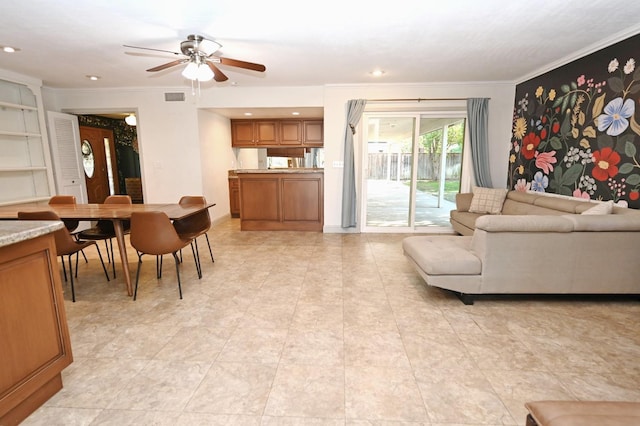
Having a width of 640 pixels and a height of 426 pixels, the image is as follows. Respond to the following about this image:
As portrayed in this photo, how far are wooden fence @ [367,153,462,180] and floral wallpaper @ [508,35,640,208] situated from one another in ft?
3.36

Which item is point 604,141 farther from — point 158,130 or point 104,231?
point 158,130

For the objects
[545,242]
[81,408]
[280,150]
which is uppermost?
[280,150]

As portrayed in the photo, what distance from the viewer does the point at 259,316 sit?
245cm

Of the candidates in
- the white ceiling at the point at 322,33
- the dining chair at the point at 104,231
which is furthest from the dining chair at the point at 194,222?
the white ceiling at the point at 322,33

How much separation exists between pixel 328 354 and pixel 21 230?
1772 mm

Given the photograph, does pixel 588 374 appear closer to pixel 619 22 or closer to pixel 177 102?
pixel 619 22

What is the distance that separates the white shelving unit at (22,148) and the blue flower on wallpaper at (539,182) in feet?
23.5

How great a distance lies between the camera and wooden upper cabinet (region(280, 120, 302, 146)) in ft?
20.8

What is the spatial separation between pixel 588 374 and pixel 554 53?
11.2 ft

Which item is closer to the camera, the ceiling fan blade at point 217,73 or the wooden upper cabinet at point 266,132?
the ceiling fan blade at point 217,73

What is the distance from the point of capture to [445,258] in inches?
102

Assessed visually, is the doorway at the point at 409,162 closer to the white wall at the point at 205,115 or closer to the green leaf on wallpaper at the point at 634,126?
the white wall at the point at 205,115

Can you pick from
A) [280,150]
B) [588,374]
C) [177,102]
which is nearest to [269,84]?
[177,102]

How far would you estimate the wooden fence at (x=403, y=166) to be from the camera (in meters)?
5.15
